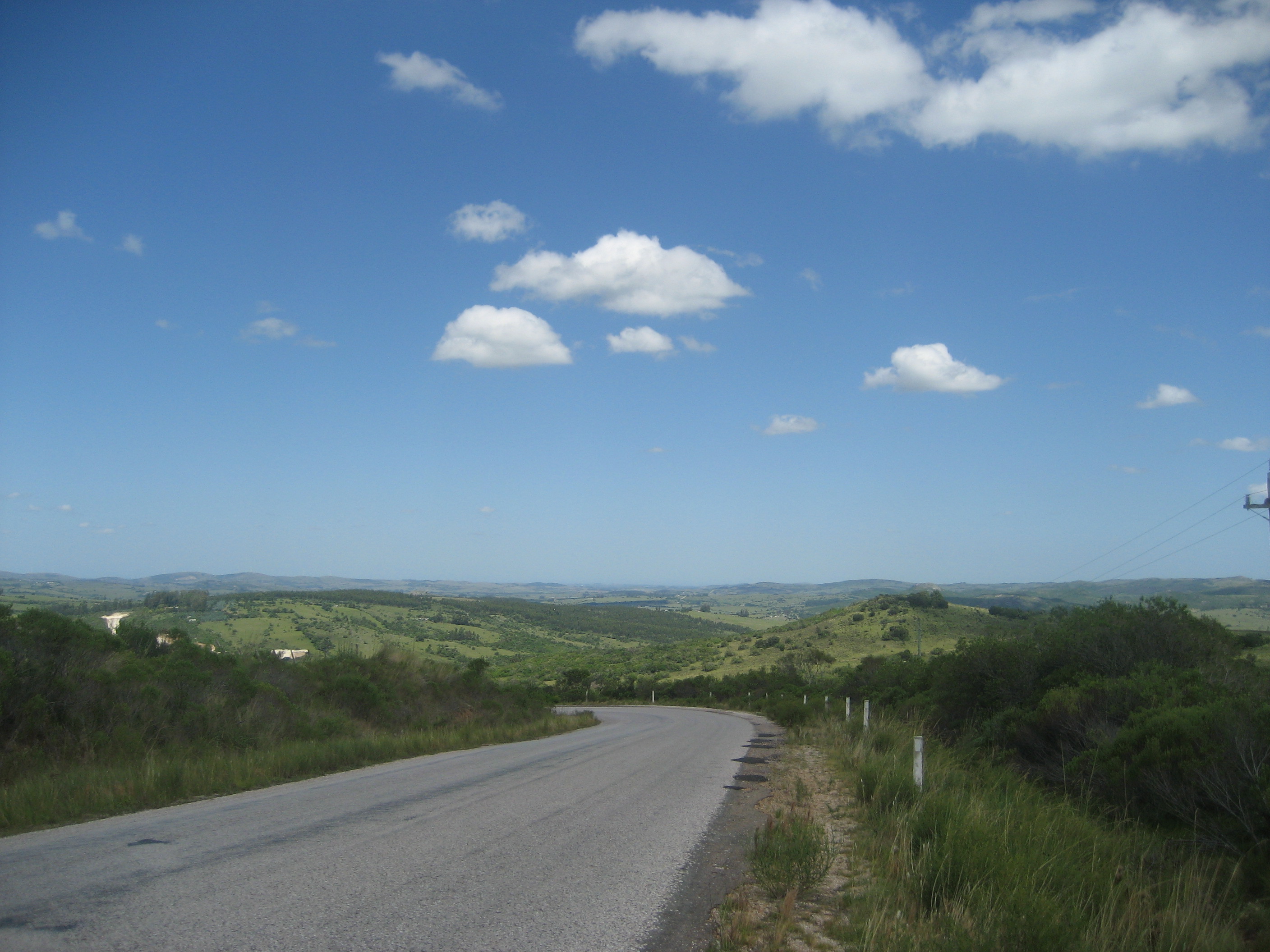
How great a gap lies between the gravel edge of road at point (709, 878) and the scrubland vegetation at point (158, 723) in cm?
669

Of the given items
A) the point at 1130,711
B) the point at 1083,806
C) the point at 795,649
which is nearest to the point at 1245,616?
the point at 795,649

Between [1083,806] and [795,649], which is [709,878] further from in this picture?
[795,649]

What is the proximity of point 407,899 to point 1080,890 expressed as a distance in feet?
16.2

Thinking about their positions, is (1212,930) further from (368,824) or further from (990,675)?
(990,675)

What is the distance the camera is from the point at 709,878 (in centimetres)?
674

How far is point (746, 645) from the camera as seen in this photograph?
269ft

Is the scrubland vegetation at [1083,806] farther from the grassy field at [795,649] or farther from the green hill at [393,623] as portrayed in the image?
the grassy field at [795,649]

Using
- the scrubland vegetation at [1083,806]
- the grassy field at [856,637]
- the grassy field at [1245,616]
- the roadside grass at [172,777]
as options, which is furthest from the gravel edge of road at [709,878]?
the grassy field at [856,637]

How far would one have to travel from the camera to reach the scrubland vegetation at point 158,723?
9.80 metres

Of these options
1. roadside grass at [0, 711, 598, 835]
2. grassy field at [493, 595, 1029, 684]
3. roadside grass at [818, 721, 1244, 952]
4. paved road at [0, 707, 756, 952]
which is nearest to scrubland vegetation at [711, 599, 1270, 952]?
roadside grass at [818, 721, 1244, 952]

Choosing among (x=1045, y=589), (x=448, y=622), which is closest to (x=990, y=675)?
(x=448, y=622)

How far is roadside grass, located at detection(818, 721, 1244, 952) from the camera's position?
499cm

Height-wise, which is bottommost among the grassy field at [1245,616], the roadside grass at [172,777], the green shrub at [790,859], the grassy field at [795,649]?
the grassy field at [795,649]

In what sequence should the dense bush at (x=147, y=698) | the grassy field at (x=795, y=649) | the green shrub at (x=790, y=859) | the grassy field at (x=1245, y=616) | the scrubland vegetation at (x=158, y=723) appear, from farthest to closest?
the grassy field at (x=795, y=649)
the grassy field at (x=1245, y=616)
the dense bush at (x=147, y=698)
the scrubland vegetation at (x=158, y=723)
the green shrub at (x=790, y=859)
